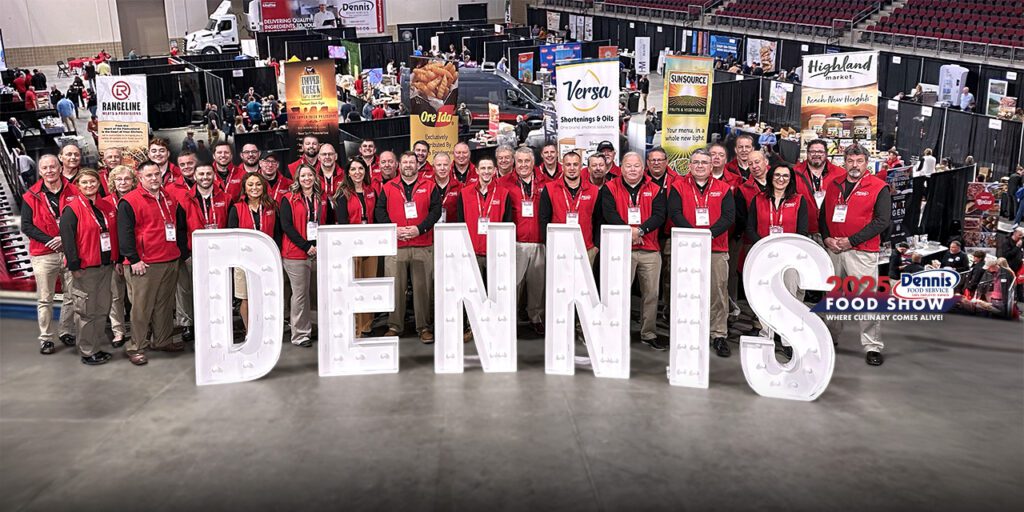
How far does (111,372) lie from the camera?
685 cm

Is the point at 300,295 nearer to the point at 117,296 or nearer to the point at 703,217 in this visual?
the point at 117,296

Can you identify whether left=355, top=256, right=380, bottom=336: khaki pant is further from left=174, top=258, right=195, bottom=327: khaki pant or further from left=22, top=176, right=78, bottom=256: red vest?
left=22, top=176, right=78, bottom=256: red vest

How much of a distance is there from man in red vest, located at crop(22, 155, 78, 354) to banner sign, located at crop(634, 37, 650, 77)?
64.2 feet

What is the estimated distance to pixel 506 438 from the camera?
5.68 metres

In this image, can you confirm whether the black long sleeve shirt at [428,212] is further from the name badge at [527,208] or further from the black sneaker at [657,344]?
the black sneaker at [657,344]

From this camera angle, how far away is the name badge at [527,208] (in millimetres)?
7336

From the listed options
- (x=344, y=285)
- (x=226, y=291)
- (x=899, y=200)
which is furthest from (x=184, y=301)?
(x=899, y=200)

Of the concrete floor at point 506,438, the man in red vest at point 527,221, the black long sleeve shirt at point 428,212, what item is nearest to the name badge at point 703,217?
the concrete floor at point 506,438

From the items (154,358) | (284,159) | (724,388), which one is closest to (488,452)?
(724,388)

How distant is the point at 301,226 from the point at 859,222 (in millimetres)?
4601

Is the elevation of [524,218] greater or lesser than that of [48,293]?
greater

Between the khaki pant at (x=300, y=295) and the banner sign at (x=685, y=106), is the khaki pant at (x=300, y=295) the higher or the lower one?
the lower one

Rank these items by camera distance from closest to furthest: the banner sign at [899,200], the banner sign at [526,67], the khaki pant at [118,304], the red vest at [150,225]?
the red vest at [150,225], the khaki pant at [118,304], the banner sign at [899,200], the banner sign at [526,67]

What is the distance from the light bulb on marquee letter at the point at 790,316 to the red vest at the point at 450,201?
271 cm
